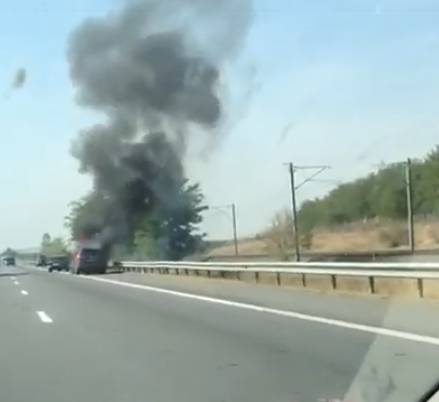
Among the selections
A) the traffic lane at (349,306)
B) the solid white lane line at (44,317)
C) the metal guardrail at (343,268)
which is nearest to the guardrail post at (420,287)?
the metal guardrail at (343,268)

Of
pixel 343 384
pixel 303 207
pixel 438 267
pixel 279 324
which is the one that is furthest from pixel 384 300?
pixel 303 207

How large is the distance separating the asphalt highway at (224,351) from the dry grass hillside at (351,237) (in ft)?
127

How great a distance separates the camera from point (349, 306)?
20984 mm

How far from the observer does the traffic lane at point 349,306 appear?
658 inches

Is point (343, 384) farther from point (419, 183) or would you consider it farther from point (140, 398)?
point (419, 183)

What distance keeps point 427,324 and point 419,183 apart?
5795 centimetres

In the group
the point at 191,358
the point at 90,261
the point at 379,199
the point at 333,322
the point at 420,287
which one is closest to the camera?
the point at 191,358

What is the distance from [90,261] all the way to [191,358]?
50.2 m

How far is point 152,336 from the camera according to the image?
A: 16531mm

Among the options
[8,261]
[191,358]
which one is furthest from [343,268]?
[8,261]

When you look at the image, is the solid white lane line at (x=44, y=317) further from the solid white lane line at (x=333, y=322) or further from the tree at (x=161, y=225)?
the tree at (x=161, y=225)

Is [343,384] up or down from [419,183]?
down

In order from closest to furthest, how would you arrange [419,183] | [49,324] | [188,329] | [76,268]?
[188,329], [49,324], [76,268], [419,183]

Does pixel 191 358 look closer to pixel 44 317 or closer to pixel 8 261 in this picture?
pixel 44 317
